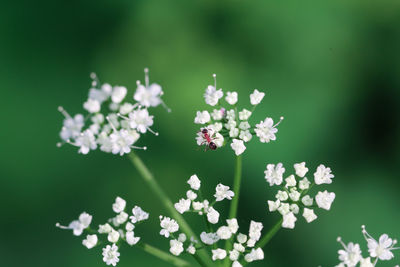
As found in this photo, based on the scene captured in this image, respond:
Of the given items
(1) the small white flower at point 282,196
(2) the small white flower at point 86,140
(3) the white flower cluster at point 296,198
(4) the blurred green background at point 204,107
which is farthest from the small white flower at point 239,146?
(4) the blurred green background at point 204,107

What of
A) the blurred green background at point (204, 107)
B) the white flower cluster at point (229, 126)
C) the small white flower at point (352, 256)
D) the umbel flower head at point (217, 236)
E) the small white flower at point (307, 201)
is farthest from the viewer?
the blurred green background at point (204, 107)

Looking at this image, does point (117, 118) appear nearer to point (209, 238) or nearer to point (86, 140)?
point (86, 140)

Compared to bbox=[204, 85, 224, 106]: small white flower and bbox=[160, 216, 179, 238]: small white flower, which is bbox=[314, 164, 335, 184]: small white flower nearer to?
bbox=[204, 85, 224, 106]: small white flower

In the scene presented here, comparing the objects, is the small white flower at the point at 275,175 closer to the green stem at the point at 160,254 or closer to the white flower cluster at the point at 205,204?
the white flower cluster at the point at 205,204

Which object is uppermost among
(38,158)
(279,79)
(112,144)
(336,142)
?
(112,144)

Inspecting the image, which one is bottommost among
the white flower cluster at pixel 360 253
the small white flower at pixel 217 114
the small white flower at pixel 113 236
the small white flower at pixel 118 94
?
the white flower cluster at pixel 360 253

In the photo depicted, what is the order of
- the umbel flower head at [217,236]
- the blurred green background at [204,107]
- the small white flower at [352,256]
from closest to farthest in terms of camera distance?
the small white flower at [352,256] → the umbel flower head at [217,236] → the blurred green background at [204,107]

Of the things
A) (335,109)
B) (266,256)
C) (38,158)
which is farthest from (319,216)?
(38,158)

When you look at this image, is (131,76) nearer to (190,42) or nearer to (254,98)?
(190,42)

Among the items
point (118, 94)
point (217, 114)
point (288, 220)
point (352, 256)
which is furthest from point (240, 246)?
point (118, 94)
